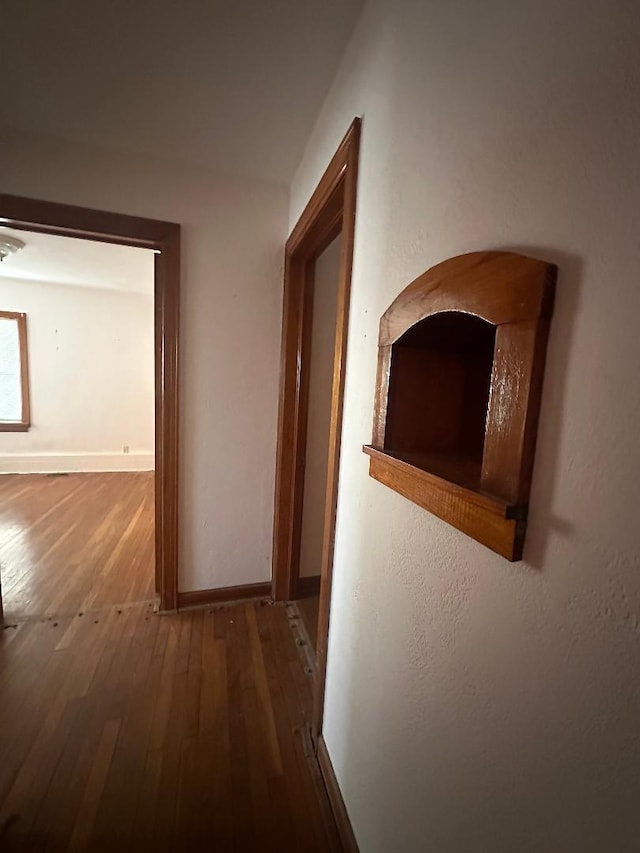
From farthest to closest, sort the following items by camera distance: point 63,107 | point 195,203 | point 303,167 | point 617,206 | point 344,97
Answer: point 195,203 → point 303,167 → point 63,107 → point 344,97 → point 617,206

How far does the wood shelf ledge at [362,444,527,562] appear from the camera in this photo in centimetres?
46

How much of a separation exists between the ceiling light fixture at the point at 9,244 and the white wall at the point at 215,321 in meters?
1.53

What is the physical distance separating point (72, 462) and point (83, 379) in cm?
111

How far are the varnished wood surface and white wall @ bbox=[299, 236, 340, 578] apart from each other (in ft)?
3.42

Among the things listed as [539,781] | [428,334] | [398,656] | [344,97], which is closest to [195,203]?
[344,97]

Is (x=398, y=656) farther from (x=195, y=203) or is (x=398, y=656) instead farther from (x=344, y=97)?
(x=195, y=203)

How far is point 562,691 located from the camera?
0.41 m

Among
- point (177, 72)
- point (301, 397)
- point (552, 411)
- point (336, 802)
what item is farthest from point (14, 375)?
point (552, 411)

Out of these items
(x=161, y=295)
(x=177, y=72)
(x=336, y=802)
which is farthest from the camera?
(x=161, y=295)

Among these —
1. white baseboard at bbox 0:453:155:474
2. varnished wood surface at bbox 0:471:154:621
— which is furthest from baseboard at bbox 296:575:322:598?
white baseboard at bbox 0:453:155:474

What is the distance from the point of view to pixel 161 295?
1.77m

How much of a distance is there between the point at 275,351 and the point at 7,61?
1.42 m

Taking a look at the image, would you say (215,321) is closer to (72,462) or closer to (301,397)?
(301,397)

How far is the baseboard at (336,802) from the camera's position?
3.18 feet
